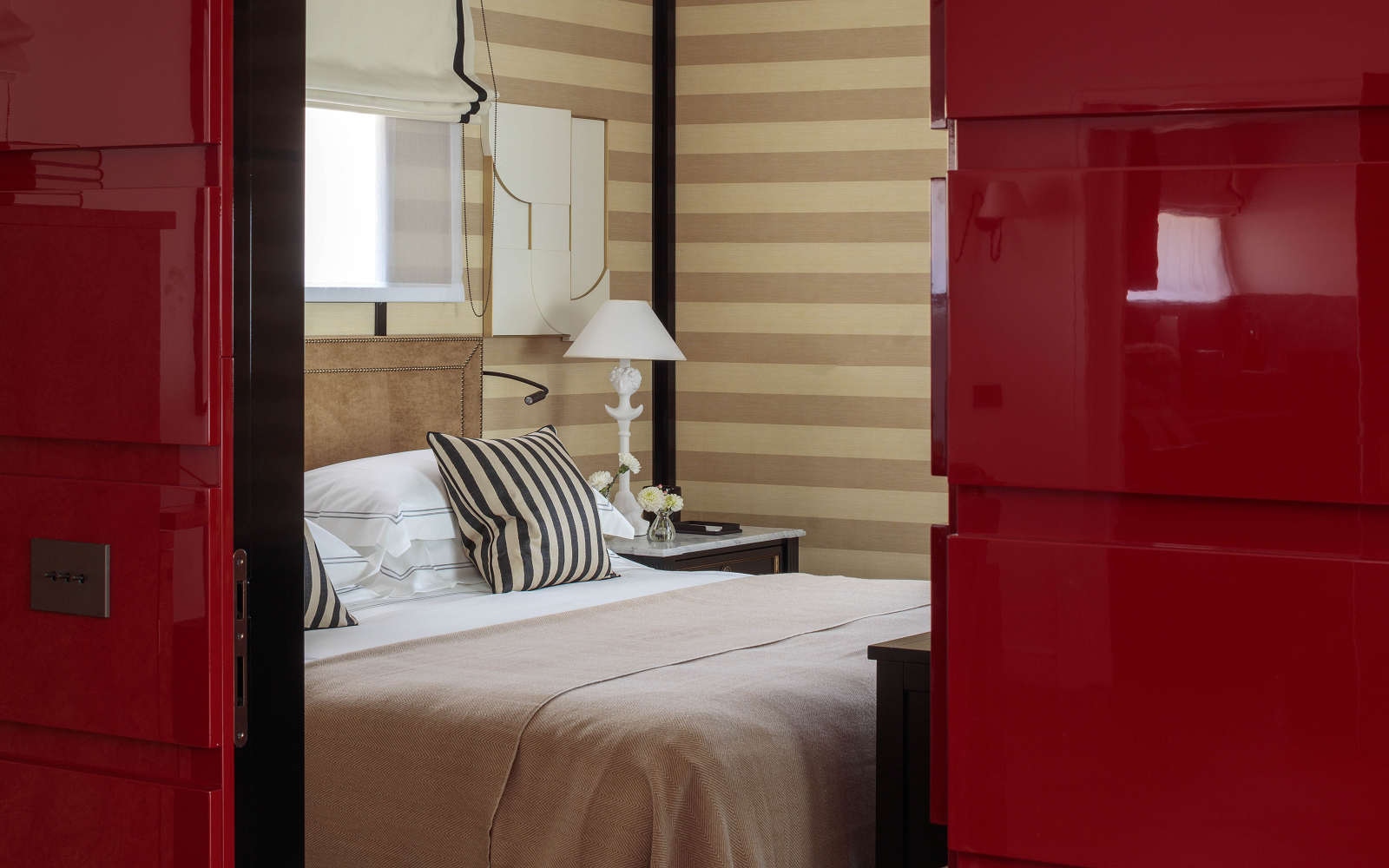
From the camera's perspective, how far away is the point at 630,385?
462cm

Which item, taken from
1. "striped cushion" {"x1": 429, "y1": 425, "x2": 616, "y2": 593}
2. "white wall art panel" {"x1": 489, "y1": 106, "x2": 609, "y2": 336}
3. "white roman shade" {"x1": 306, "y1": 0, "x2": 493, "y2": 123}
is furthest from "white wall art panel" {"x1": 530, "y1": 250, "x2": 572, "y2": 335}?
"striped cushion" {"x1": 429, "y1": 425, "x2": 616, "y2": 593}

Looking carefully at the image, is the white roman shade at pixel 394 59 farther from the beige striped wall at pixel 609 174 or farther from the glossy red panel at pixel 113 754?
the glossy red panel at pixel 113 754

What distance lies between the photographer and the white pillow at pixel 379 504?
339 cm

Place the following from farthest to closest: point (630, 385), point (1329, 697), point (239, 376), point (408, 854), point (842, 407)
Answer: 1. point (842, 407)
2. point (630, 385)
3. point (408, 854)
4. point (239, 376)
5. point (1329, 697)

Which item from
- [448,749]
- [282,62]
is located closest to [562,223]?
[448,749]

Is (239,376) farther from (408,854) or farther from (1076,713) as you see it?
(408,854)

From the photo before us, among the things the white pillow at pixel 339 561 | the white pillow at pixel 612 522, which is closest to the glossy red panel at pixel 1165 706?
the white pillow at pixel 339 561

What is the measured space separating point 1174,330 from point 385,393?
337cm

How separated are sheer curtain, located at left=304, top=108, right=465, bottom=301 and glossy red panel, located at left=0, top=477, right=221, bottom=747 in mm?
2524

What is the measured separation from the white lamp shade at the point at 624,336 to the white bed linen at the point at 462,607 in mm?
838

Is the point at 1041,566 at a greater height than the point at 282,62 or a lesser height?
lesser

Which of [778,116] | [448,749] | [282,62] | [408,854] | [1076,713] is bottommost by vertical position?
[408,854]

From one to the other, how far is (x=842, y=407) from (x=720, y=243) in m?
0.77

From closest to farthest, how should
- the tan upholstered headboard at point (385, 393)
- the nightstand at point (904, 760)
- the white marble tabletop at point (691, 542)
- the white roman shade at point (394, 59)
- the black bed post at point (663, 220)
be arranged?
the nightstand at point (904, 760)
the white roman shade at point (394, 59)
the tan upholstered headboard at point (385, 393)
the white marble tabletop at point (691, 542)
the black bed post at point (663, 220)
